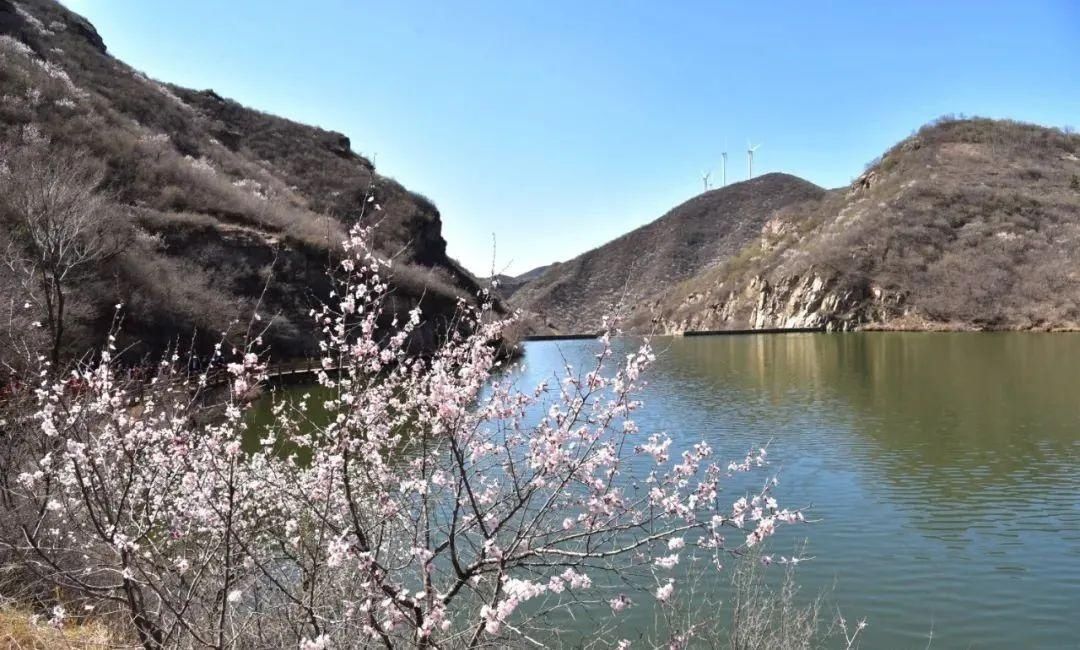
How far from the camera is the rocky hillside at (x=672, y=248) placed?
152125mm

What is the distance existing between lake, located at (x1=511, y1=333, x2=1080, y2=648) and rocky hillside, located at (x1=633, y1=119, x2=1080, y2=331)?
2749 centimetres

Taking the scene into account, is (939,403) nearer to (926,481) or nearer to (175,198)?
(926,481)

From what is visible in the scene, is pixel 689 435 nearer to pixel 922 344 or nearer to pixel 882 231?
pixel 922 344

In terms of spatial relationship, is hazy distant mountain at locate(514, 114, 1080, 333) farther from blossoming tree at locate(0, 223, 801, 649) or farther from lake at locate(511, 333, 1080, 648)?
blossoming tree at locate(0, 223, 801, 649)

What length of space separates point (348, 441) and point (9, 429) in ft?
22.1

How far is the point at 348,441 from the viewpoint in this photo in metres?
4.12

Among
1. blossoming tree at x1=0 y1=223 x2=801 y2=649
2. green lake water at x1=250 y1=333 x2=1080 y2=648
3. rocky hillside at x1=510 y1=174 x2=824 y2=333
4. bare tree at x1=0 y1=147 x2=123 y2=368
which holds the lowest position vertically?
green lake water at x1=250 y1=333 x2=1080 y2=648

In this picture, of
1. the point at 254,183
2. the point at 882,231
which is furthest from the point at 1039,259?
the point at 254,183

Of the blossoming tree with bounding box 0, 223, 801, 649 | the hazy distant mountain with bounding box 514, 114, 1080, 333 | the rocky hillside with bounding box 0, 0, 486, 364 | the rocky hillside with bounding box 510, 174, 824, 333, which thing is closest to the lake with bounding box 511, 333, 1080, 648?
the blossoming tree with bounding box 0, 223, 801, 649

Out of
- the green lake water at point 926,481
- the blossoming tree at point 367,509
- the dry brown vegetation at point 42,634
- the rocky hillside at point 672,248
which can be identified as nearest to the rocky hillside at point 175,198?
the dry brown vegetation at point 42,634

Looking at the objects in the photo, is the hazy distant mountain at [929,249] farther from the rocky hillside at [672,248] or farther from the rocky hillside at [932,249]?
the rocky hillside at [672,248]

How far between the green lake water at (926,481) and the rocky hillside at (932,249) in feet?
92.8

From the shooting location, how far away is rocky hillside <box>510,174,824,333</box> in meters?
152

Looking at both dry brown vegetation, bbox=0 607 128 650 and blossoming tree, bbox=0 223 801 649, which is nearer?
blossoming tree, bbox=0 223 801 649
